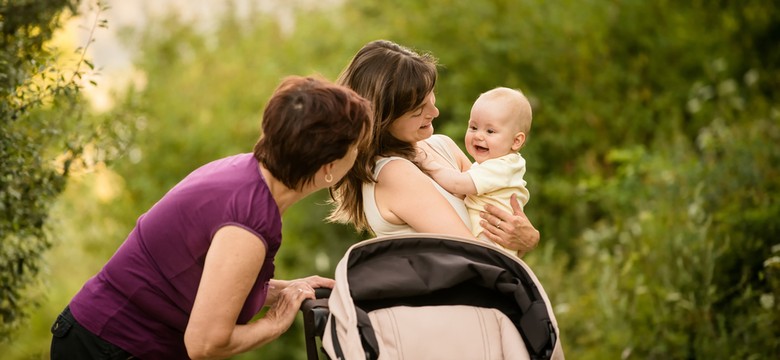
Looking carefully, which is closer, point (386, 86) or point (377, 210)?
point (386, 86)

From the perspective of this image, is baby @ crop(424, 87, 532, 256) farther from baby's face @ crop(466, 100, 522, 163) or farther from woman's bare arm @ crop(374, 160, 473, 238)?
woman's bare arm @ crop(374, 160, 473, 238)

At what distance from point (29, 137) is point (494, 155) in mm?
2182

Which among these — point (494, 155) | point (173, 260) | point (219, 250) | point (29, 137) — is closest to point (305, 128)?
point (219, 250)

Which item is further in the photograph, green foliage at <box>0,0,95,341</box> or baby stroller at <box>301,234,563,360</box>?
green foliage at <box>0,0,95,341</box>

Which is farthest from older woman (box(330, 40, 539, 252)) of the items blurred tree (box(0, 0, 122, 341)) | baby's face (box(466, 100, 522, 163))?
blurred tree (box(0, 0, 122, 341))

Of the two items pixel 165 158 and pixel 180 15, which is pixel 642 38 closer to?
pixel 165 158

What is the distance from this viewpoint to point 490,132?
3.64 m

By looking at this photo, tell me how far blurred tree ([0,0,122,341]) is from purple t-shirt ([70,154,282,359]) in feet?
4.55

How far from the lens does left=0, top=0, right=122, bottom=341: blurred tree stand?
419 centimetres

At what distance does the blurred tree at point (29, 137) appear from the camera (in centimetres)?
419

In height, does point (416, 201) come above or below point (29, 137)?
below

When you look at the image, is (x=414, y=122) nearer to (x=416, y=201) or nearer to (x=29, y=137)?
(x=416, y=201)

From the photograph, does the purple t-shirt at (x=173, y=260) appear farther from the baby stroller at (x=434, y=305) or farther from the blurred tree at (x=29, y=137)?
the blurred tree at (x=29, y=137)

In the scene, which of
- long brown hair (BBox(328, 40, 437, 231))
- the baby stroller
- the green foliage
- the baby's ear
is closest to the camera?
the baby stroller
